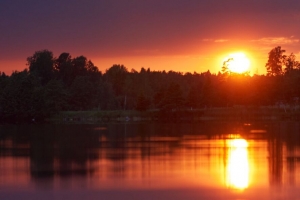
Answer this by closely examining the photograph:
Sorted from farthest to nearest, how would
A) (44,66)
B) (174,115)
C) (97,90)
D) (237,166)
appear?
(44,66) → (97,90) → (174,115) → (237,166)

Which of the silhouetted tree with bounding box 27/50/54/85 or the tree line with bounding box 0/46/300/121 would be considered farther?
the silhouetted tree with bounding box 27/50/54/85

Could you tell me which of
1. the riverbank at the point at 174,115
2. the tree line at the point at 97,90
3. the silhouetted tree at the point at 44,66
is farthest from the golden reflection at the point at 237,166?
the silhouetted tree at the point at 44,66

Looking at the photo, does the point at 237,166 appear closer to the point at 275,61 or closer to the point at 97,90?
the point at 97,90

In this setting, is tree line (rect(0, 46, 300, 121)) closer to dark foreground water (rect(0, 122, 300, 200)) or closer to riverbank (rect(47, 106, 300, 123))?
riverbank (rect(47, 106, 300, 123))

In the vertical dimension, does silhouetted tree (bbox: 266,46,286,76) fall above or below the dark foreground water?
above

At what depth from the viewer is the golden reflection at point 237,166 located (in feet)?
63.1

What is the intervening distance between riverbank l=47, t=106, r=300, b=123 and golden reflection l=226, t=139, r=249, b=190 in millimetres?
47632

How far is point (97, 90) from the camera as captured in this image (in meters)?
96.2

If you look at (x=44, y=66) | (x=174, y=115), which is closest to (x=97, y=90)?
(x=44, y=66)

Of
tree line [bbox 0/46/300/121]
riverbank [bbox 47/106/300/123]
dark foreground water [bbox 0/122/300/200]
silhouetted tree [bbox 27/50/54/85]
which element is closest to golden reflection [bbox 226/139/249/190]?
dark foreground water [bbox 0/122/300/200]

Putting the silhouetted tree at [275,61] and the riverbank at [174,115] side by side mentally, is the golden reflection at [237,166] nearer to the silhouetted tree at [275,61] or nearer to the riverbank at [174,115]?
the riverbank at [174,115]

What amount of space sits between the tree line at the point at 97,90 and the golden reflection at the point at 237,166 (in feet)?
166

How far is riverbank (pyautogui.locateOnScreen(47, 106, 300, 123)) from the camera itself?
81250 millimetres

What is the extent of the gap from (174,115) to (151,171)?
203ft
